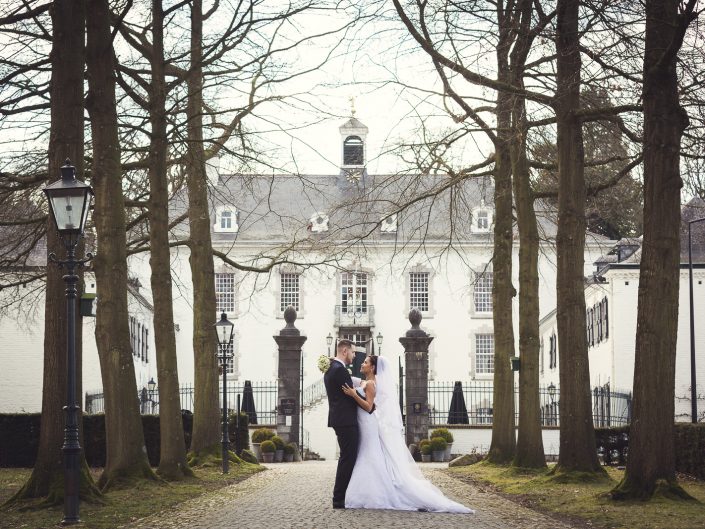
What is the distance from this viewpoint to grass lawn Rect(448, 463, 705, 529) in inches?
446

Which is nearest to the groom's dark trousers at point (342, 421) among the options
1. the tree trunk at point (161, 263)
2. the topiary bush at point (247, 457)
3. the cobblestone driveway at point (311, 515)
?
the cobblestone driveway at point (311, 515)

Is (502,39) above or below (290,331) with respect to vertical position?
above

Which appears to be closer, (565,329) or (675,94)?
(675,94)

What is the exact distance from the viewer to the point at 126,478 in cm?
1575

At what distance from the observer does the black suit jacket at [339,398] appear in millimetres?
13250

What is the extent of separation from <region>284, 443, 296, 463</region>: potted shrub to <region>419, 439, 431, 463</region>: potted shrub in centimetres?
336

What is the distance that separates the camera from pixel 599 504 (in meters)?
13.0

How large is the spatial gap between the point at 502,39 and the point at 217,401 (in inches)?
341

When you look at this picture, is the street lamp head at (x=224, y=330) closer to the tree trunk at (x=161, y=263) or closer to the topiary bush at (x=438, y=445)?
the tree trunk at (x=161, y=263)

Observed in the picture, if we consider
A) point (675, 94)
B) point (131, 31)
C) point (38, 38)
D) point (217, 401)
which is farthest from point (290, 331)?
point (675, 94)

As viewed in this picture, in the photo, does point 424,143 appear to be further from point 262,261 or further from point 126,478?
point 262,261

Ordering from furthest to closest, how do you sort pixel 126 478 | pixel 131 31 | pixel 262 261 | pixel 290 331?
pixel 262 261 → pixel 290 331 → pixel 131 31 → pixel 126 478

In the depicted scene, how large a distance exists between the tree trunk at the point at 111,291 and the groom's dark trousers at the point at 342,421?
3428mm

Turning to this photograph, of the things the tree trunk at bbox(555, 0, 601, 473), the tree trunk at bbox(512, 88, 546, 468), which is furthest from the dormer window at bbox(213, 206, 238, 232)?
the tree trunk at bbox(555, 0, 601, 473)
